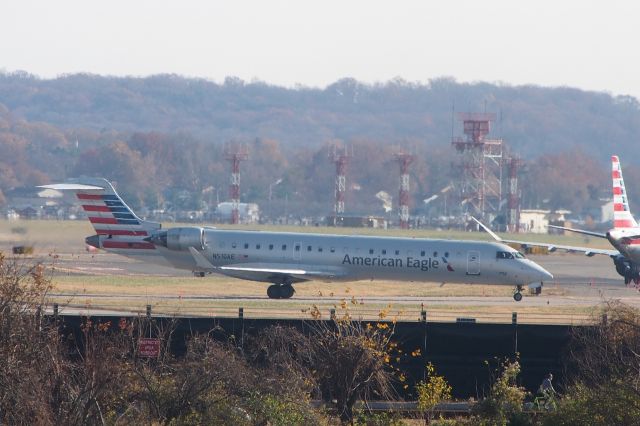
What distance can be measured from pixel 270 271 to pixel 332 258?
2.34 meters

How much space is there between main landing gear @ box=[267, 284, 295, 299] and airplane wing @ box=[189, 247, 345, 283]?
9.3 inches

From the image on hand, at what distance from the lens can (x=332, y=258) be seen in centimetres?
4419

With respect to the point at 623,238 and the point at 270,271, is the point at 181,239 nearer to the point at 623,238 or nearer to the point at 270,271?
the point at 270,271

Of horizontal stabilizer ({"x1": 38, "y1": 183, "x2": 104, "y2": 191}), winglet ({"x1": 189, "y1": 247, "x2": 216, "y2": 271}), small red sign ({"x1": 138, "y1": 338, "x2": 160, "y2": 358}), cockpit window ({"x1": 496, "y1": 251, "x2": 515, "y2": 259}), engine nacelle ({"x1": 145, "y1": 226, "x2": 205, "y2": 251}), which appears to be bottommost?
small red sign ({"x1": 138, "y1": 338, "x2": 160, "y2": 358})

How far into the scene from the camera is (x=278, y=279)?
44.2 m

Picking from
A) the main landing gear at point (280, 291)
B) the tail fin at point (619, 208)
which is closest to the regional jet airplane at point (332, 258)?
the main landing gear at point (280, 291)

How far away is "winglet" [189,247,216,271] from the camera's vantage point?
1750 inches

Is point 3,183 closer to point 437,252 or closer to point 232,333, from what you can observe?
point 437,252

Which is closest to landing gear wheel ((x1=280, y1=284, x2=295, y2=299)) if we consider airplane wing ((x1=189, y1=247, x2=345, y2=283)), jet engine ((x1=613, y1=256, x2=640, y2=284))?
airplane wing ((x1=189, y1=247, x2=345, y2=283))

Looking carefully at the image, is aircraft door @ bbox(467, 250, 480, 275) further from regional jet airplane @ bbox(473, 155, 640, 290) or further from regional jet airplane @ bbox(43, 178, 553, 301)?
regional jet airplane @ bbox(473, 155, 640, 290)

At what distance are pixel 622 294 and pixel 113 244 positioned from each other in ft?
70.1

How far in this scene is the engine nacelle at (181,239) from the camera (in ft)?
147

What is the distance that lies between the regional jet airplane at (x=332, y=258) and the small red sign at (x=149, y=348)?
17.6 metres

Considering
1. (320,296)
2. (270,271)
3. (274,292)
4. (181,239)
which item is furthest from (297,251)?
(181,239)
